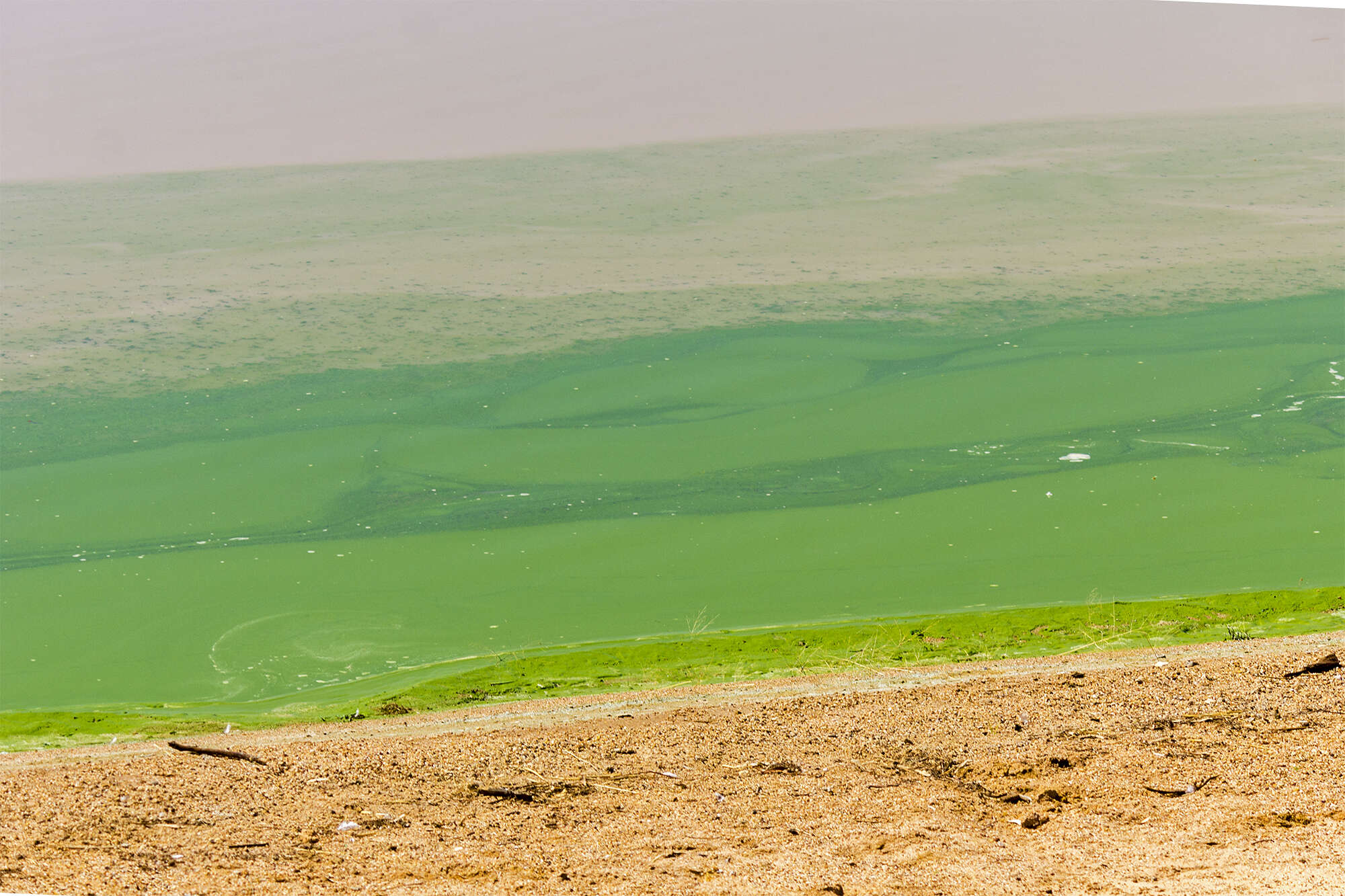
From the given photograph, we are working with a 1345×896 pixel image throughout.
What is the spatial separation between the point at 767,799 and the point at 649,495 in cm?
331

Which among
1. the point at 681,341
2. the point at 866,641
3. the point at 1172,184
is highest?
the point at 1172,184

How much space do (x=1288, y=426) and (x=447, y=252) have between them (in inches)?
219

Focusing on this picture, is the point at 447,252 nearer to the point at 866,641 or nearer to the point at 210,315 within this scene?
the point at 210,315

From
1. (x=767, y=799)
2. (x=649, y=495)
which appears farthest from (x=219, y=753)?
(x=649, y=495)

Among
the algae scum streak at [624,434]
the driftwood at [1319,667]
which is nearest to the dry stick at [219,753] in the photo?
the algae scum streak at [624,434]

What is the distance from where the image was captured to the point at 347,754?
335 centimetres

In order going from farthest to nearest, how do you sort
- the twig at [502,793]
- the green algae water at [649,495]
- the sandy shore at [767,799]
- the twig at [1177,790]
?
the green algae water at [649,495] → the twig at [502,793] → the twig at [1177,790] → the sandy shore at [767,799]

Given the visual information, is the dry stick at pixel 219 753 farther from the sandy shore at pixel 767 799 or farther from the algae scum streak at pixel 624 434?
the algae scum streak at pixel 624 434

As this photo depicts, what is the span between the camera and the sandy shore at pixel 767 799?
249cm

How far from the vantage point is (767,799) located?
9.64 ft

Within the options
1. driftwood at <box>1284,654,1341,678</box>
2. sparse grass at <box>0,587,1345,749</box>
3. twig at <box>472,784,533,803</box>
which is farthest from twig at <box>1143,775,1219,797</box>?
sparse grass at <box>0,587,1345,749</box>

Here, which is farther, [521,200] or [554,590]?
[521,200]

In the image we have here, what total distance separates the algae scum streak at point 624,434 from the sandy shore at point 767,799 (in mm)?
1326

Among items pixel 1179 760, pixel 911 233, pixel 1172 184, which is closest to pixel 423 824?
pixel 1179 760
